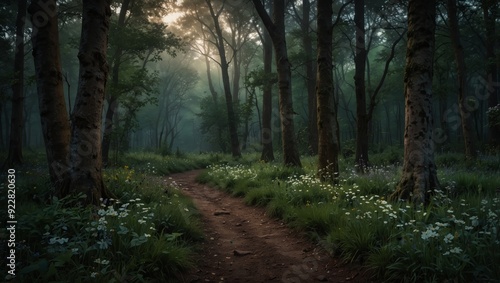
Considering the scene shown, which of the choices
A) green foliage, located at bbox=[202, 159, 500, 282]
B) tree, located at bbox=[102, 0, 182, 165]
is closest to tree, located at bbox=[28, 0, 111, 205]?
green foliage, located at bbox=[202, 159, 500, 282]

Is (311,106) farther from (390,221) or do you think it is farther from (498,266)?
(498,266)

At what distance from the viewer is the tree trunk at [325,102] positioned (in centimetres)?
825

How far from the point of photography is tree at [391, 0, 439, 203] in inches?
213

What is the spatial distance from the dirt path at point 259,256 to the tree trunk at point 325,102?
2506 millimetres

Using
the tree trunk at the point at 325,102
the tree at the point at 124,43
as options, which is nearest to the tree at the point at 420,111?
the tree trunk at the point at 325,102

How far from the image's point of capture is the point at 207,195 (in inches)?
400

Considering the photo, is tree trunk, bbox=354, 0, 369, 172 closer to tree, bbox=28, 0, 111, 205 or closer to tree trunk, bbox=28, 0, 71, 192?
tree, bbox=28, 0, 111, 205

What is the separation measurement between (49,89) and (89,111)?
6.90 ft

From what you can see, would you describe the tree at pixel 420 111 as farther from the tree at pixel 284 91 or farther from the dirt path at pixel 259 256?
the tree at pixel 284 91

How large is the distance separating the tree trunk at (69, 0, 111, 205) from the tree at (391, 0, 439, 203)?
5.82 m

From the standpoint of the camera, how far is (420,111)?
5.48m

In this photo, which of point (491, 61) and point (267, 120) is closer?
point (491, 61)

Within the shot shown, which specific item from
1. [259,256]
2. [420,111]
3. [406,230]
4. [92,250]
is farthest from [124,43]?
[406,230]

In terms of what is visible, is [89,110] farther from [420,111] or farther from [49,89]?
[420,111]
